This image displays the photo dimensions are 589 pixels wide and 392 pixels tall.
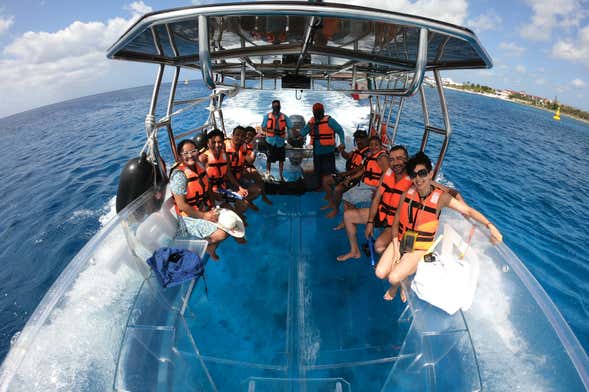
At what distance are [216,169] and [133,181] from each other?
1096 millimetres

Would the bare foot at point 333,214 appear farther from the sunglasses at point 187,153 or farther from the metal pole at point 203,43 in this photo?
the metal pole at point 203,43

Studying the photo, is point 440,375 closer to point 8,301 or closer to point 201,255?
point 201,255

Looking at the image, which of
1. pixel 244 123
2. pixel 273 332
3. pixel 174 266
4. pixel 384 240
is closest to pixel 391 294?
pixel 384 240

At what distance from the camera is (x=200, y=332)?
2281mm

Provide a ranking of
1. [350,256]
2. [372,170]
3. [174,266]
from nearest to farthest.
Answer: [174,266]
[350,256]
[372,170]

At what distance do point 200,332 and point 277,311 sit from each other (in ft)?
2.10

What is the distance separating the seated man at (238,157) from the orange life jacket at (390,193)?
1.72 metres

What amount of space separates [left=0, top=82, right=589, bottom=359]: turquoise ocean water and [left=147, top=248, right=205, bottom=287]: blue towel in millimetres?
2660

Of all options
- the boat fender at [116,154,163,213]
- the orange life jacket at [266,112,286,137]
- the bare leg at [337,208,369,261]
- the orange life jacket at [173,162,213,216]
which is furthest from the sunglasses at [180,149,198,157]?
the orange life jacket at [266,112,286,137]

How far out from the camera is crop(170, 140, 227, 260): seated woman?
8.72 ft

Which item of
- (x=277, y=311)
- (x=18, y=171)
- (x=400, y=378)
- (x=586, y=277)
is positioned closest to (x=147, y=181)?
(x=277, y=311)

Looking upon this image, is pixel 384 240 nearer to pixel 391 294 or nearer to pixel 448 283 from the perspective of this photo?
pixel 391 294

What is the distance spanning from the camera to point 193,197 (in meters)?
2.86

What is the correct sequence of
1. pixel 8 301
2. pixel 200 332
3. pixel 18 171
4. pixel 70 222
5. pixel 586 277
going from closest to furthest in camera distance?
1. pixel 200 332
2. pixel 8 301
3. pixel 586 277
4. pixel 70 222
5. pixel 18 171
